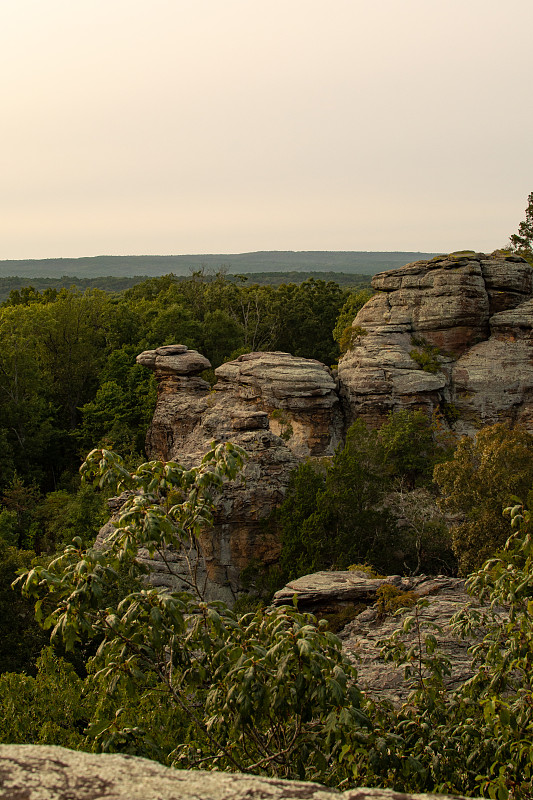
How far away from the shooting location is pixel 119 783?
234 cm

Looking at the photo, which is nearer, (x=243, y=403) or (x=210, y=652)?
(x=210, y=652)

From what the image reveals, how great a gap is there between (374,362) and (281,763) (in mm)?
35196

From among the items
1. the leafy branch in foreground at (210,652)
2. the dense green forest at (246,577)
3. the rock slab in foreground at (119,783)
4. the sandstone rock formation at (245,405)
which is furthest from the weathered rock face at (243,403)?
the rock slab in foreground at (119,783)

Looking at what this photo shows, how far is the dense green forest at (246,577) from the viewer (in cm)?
592

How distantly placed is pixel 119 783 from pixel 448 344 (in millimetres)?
41680

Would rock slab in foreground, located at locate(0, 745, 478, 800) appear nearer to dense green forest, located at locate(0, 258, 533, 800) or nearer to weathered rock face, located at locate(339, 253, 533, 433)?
dense green forest, located at locate(0, 258, 533, 800)

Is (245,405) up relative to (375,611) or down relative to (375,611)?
up

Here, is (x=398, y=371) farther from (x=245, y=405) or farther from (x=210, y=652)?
(x=210, y=652)

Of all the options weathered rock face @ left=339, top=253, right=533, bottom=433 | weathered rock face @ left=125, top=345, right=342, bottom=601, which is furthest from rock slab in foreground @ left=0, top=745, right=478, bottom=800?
weathered rock face @ left=339, top=253, right=533, bottom=433

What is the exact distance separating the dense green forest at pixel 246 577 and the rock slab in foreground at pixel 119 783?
2.90 meters

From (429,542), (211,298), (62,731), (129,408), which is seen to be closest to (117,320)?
(129,408)

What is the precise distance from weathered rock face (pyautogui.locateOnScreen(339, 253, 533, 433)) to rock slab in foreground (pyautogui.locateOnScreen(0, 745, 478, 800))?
3708 cm

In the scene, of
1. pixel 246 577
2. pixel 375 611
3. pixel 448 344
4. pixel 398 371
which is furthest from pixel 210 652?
pixel 448 344

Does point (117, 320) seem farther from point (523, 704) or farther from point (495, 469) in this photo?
point (523, 704)
